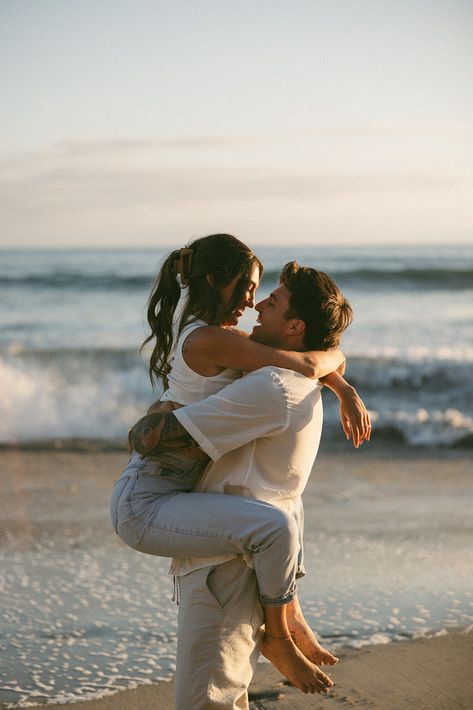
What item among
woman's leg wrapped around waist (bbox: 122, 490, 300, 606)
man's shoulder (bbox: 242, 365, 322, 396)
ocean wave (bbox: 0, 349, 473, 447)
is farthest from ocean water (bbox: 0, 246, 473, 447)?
woman's leg wrapped around waist (bbox: 122, 490, 300, 606)

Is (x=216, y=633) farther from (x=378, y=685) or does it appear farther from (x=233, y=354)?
(x=378, y=685)

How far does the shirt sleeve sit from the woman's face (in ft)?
1.23

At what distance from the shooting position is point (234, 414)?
2.81m

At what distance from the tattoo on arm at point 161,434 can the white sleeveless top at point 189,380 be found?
158 millimetres

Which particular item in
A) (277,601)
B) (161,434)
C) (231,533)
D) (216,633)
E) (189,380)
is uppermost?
(189,380)

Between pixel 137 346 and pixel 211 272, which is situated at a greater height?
pixel 211 272

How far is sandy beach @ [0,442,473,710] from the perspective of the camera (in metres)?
3.53

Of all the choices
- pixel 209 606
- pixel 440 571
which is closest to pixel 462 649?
pixel 440 571

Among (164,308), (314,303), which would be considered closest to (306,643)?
(314,303)

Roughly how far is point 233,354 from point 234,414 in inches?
9.0

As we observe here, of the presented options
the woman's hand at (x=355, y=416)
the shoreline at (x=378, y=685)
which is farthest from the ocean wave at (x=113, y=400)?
the woman's hand at (x=355, y=416)

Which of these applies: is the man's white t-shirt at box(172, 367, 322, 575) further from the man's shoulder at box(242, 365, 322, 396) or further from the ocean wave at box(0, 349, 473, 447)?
the ocean wave at box(0, 349, 473, 447)

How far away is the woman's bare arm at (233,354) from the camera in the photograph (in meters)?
2.95

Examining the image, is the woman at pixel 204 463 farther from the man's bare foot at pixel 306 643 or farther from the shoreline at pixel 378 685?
the shoreline at pixel 378 685
